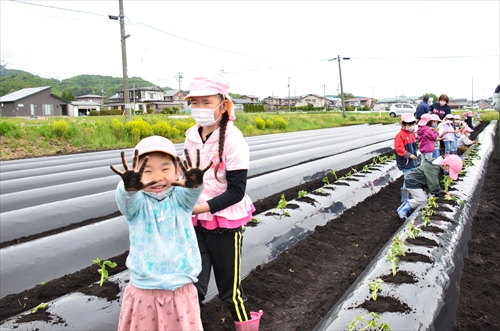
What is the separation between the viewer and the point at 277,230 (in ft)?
14.5

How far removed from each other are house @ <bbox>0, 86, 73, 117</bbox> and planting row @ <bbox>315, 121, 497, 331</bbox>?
157ft

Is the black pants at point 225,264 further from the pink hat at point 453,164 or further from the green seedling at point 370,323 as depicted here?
the pink hat at point 453,164

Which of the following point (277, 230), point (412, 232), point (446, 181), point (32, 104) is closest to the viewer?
point (412, 232)

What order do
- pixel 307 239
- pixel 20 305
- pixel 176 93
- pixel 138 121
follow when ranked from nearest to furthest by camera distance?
1. pixel 20 305
2. pixel 307 239
3. pixel 138 121
4. pixel 176 93

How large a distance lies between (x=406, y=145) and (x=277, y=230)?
121 inches

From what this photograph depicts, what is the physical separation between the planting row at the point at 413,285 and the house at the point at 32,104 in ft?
157

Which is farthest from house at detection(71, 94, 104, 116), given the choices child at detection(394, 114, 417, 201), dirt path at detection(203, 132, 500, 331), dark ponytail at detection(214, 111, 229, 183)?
dark ponytail at detection(214, 111, 229, 183)

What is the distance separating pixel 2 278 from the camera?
3258mm

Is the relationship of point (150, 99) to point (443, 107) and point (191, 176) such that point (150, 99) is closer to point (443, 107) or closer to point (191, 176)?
point (443, 107)

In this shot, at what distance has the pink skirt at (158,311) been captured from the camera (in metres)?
1.76

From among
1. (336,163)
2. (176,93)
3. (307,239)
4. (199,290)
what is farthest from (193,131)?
(176,93)

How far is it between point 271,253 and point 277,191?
2.50 m

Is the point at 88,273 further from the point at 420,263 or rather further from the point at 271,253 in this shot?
the point at 420,263

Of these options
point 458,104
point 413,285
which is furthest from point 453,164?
point 458,104
